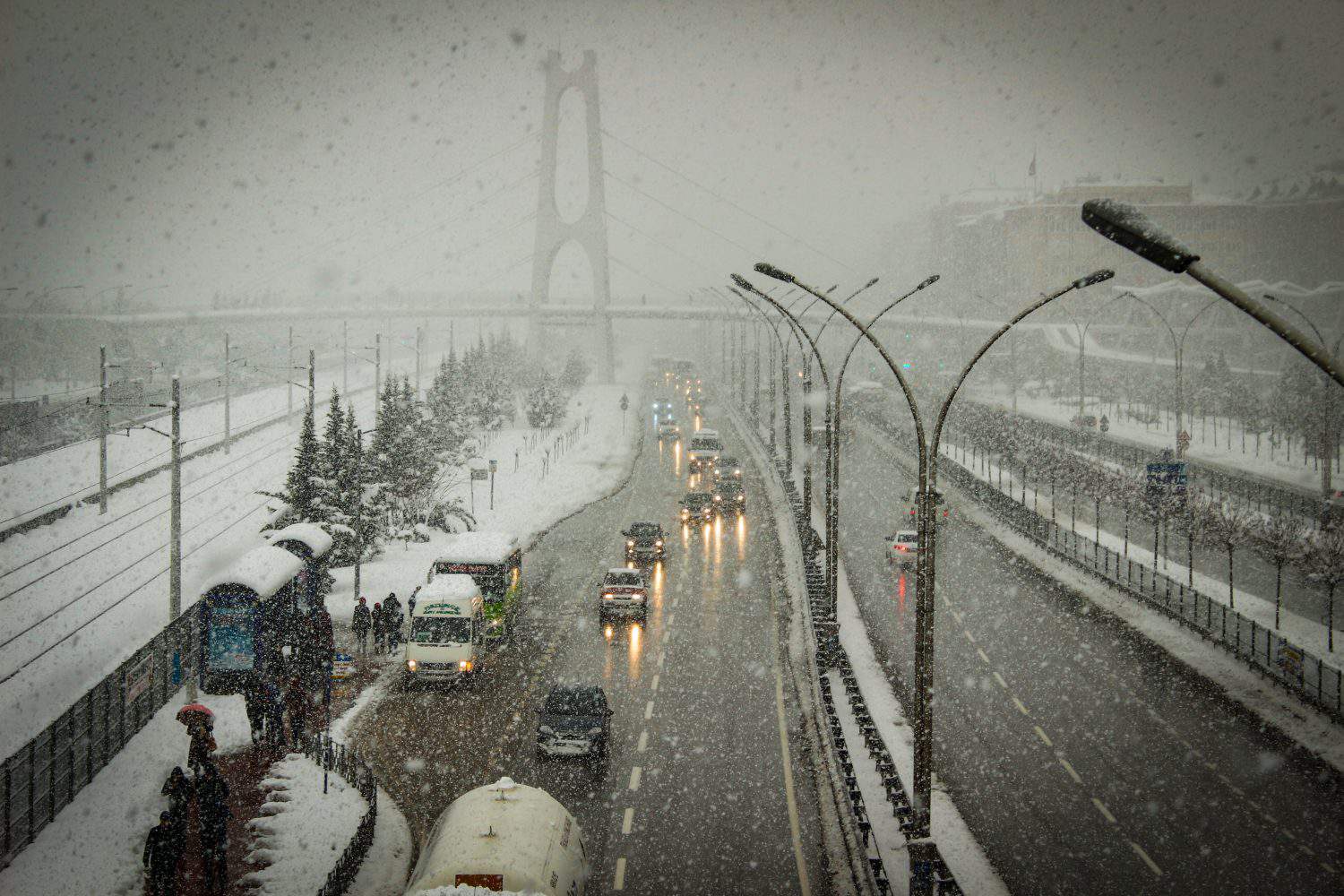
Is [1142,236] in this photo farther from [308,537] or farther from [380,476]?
[380,476]

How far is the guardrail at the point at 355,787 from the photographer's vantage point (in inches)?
471

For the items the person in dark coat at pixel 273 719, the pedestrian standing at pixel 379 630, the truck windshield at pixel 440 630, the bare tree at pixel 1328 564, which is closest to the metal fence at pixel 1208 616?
A: the bare tree at pixel 1328 564

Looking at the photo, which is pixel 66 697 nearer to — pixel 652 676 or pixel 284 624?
pixel 284 624

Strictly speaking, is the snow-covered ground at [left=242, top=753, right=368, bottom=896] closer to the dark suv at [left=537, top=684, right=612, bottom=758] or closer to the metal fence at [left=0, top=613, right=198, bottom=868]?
the metal fence at [left=0, top=613, right=198, bottom=868]

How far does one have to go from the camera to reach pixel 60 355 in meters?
101

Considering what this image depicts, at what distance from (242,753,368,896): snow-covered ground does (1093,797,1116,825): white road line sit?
1115 centimetres

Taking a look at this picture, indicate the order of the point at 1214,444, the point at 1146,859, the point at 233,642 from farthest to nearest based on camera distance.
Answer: the point at 1214,444
the point at 233,642
the point at 1146,859

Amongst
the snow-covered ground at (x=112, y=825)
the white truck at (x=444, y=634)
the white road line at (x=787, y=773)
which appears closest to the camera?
the snow-covered ground at (x=112, y=825)

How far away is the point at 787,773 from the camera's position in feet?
54.5

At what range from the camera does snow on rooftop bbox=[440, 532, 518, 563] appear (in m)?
24.7

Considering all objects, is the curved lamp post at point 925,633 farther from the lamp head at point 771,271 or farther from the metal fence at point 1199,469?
the metal fence at point 1199,469

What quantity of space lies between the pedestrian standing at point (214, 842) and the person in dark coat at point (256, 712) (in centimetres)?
431

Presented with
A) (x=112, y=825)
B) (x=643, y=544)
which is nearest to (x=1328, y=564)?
(x=643, y=544)

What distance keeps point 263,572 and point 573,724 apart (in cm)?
782
